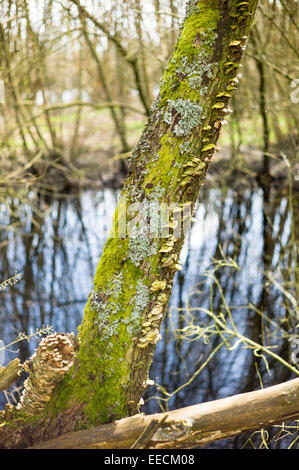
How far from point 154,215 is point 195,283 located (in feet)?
13.2

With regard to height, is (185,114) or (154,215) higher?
(185,114)

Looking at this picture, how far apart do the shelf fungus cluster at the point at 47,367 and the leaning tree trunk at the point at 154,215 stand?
10cm

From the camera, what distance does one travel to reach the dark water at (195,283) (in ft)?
13.6

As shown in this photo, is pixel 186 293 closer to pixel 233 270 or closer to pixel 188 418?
pixel 233 270

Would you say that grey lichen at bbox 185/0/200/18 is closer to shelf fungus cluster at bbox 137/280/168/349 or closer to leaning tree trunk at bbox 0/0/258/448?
leaning tree trunk at bbox 0/0/258/448

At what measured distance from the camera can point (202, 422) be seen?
203 cm

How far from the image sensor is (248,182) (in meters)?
11.0

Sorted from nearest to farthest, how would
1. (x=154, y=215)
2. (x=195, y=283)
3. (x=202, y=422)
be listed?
1. (x=202, y=422)
2. (x=154, y=215)
3. (x=195, y=283)

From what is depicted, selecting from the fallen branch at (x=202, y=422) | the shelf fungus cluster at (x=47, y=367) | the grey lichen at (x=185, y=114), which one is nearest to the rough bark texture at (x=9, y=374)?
the shelf fungus cluster at (x=47, y=367)

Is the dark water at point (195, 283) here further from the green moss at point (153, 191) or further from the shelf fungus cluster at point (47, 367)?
the shelf fungus cluster at point (47, 367)

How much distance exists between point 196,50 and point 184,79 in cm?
14

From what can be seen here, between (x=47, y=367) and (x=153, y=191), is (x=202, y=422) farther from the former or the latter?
(x=153, y=191)

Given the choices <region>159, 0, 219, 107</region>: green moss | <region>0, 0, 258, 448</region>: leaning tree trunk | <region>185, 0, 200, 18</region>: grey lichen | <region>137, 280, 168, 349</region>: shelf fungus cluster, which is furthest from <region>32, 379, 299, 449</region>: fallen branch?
<region>185, 0, 200, 18</region>: grey lichen

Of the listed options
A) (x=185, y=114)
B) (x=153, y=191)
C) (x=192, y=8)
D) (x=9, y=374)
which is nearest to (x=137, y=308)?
(x=153, y=191)
